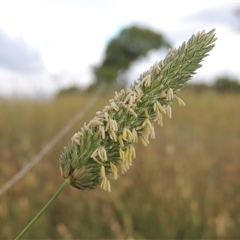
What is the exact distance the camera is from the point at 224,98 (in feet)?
27.3

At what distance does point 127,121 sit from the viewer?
1.47 ft

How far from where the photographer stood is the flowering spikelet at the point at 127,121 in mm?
434

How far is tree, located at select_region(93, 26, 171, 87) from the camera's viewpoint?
23578 millimetres

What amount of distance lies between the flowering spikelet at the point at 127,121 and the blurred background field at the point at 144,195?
2253 mm

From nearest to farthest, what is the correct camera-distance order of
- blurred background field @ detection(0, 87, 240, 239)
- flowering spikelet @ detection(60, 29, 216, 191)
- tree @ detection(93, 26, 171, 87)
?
flowering spikelet @ detection(60, 29, 216, 191) < blurred background field @ detection(0, 87, 240, 239) < tree @ detection(93, 26, 171, 87)

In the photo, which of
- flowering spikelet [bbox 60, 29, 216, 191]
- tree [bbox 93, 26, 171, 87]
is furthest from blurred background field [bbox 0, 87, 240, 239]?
tree [bbox 93, 26, 171, 87]

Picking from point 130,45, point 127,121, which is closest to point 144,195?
point 127,121

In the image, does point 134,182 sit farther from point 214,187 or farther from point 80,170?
point 80,170

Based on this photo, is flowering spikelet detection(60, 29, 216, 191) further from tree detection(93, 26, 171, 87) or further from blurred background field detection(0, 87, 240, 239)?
tree detection(93, 26, 171, 87)

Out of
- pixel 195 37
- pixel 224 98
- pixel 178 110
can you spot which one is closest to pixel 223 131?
pixel 178 110

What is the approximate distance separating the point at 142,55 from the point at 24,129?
19477 millimetres

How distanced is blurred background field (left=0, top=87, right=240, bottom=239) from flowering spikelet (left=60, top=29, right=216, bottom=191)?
2253 mm

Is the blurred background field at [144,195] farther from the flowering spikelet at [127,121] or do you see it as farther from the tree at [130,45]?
the tree at [130,45]

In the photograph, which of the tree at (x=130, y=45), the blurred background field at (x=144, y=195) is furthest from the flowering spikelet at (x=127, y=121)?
the tree at (x=130, y=45)
